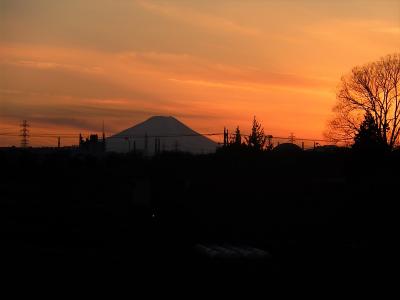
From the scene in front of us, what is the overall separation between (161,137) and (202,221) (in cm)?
9000

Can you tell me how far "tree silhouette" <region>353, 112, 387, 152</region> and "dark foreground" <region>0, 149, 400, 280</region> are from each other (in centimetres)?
152

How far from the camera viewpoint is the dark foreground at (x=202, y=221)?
2052 centimetres

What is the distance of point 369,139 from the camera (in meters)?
43.2

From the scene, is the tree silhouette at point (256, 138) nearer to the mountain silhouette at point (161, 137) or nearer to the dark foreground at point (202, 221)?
the dark foreground at point (202, 221)

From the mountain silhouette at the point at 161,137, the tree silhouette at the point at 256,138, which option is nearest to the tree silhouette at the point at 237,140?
the tree silhouette at the point at 256,138

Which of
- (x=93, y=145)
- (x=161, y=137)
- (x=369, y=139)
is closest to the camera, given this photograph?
(x=369, y=139)

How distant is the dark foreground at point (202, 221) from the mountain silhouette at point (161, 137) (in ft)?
247

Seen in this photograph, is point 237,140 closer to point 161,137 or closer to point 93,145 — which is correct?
point 93,145

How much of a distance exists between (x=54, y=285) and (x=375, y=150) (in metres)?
28.1

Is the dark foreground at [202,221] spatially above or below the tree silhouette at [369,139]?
below

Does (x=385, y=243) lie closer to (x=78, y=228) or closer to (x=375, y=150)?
(x=78, y=228)

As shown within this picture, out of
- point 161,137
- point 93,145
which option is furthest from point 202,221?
point 161,137

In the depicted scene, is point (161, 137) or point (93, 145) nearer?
point (93, 145)

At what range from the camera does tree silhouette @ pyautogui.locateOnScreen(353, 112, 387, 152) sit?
41162 mm
